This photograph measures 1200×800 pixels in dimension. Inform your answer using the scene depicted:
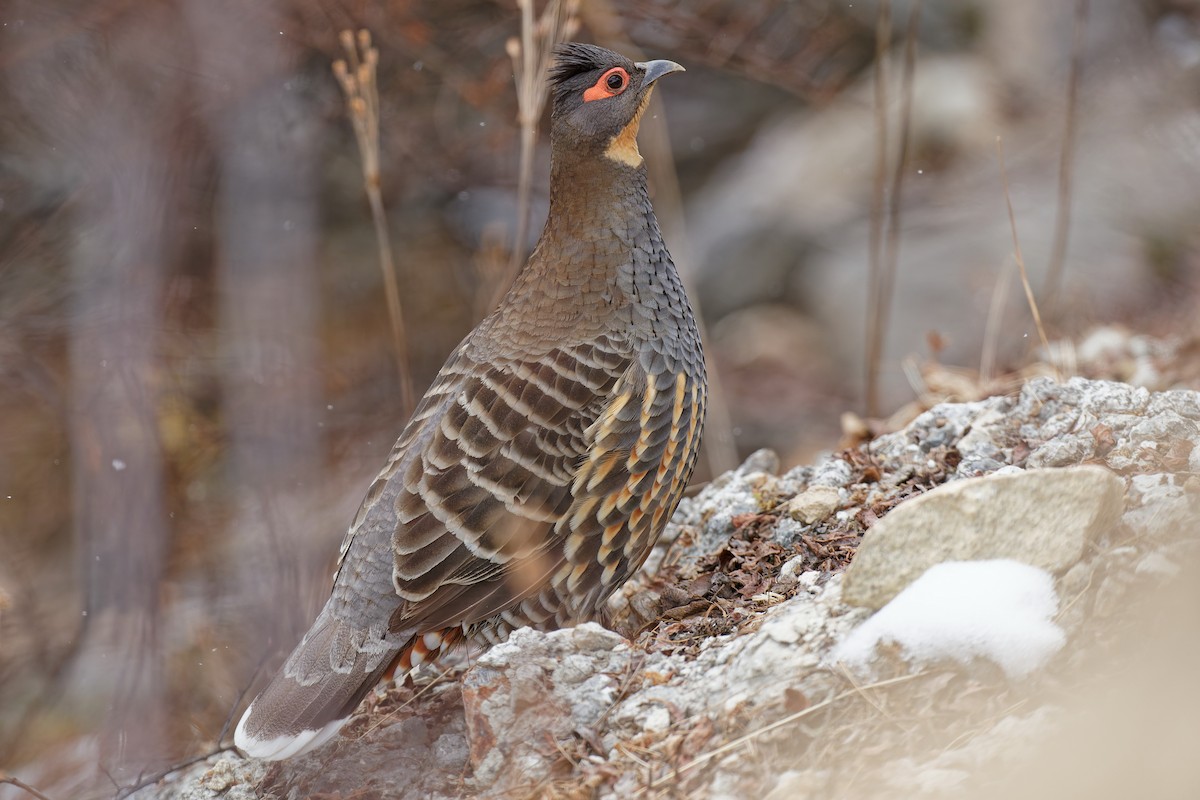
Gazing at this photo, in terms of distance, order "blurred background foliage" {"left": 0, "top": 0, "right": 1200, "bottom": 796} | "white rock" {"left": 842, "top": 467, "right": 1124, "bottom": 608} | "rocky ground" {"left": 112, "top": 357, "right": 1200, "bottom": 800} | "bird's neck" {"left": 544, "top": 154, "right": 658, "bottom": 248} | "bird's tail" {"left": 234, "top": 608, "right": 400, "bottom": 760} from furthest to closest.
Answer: "blurred background foliage" {"left": 0, "top": 0, "right": 1200, "bottom": 796} → "bird's neck" {"left": 544, "top": 154, "right": 658, "bottom": 248} → "bird's tail" {"left": 234, "top": 608, "right": 400, "bottom": 760} → "white rock" {"left": 842, "top": 467, "right": 1124, "bottom": 608} → "rocky ground" {"left": 112, "top": 357, "right": 1200, "bottom": 800}

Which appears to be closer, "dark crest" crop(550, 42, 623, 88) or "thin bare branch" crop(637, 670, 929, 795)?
"thin bare branch" crop(637, 670, 929, 795)

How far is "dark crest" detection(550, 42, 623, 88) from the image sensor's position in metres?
4.13

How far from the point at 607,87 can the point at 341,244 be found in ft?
16.2

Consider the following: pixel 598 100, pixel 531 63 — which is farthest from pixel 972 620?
pixel 531 63

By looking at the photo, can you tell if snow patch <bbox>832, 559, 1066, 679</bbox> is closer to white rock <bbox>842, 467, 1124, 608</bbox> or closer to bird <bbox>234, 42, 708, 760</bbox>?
white rock <bbox>842, 467, 1124, 608</bbox>

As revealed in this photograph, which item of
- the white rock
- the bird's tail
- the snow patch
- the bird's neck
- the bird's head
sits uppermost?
the bird's head

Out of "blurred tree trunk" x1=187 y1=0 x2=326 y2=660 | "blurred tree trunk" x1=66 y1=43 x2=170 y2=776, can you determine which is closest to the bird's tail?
"blurred tree trunk" x1=187 y1=0 x2=326 y2=660

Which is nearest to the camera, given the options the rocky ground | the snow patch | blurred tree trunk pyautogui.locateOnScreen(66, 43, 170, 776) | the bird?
the rocky ground

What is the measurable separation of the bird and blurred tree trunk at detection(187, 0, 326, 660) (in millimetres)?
712

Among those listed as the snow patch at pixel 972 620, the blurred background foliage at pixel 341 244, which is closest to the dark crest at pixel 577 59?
the blurred background foliage at pixel 341 244

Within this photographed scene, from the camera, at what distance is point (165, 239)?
5973mm

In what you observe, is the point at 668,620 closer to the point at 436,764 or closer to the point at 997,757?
the point at 436,764

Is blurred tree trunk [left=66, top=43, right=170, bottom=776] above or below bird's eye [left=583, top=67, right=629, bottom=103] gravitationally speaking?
below

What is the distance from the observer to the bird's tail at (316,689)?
343cm
